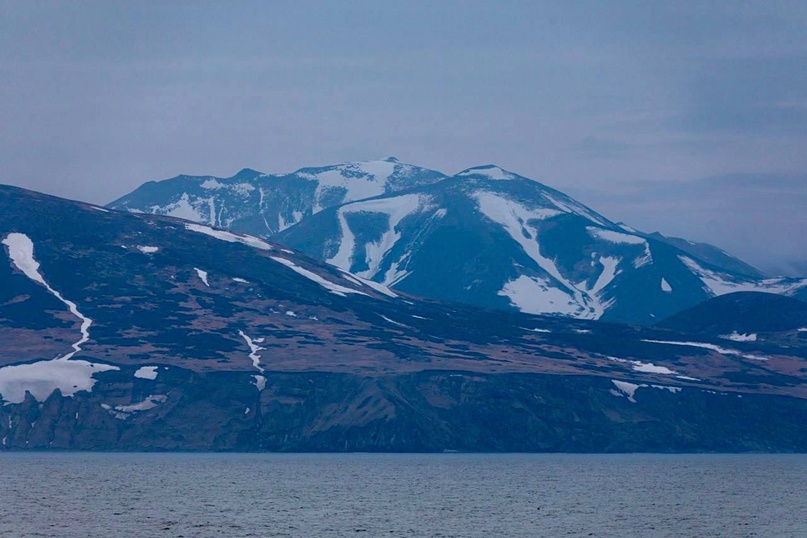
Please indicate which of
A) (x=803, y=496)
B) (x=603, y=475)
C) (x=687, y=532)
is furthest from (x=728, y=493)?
(x=687, y=532)

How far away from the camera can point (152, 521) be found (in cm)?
10881

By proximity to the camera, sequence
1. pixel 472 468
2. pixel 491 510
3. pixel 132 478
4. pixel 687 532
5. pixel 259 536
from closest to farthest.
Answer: pixel 259 536 < pixel 687 532 < pixel 491 510 < pixel 132 478 < pixel 472 468

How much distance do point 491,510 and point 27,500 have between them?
4043 cm

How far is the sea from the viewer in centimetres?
10669

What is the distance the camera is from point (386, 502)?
130 metres

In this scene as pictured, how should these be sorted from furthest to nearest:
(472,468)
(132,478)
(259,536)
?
(472,468) < (132,478) < (259,536)

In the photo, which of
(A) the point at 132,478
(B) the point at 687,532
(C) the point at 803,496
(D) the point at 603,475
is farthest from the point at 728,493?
(A) the point at 132,478

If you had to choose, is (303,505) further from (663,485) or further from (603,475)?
(603,475)

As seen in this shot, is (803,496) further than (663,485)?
No

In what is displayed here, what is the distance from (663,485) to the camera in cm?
16125

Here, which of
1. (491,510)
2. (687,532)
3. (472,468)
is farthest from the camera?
(472,468)

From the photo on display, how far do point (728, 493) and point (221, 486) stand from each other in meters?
52.6

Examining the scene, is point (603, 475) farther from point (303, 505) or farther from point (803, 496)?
point (303, 505)

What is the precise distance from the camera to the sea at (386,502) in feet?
350
